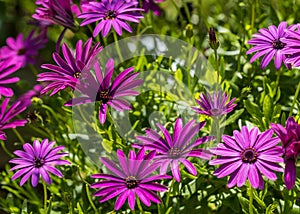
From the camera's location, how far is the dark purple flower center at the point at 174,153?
0.67m

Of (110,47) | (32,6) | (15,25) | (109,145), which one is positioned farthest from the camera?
(15,25)

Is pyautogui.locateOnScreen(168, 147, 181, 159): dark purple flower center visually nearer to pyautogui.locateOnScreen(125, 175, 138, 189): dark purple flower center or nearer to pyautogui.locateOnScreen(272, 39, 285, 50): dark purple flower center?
pyautogui.locateOnScreen(125, 175, 138, 189): dark purple flower center

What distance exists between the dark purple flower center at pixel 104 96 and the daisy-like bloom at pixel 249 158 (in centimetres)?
15

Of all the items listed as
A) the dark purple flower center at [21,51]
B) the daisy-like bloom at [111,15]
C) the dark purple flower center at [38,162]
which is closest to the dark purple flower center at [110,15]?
the daisy-like bloom at [111,15]

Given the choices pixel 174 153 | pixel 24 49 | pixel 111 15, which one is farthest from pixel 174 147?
pixel 24 49

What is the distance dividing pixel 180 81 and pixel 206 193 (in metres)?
0.18

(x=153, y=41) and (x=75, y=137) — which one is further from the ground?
(x=153, y=41)

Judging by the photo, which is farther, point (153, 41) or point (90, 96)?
point (153, 41)

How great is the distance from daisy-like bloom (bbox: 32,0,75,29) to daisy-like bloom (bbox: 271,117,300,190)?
42 cm

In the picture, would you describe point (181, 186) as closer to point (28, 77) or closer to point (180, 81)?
point (180, 81)

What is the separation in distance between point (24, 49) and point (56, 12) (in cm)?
28

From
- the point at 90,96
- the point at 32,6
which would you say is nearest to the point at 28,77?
the point at 32,6

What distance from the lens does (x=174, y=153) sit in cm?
68

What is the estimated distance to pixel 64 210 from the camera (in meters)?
0.90
